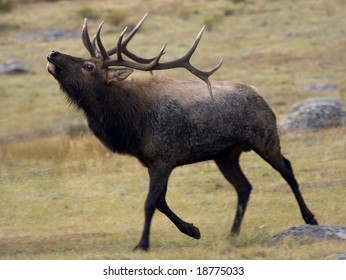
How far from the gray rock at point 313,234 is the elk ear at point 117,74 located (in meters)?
2.74

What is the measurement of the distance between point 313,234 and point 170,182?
19.2 ft

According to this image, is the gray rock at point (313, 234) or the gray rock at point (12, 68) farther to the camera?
the gray rock at point (12, 68)

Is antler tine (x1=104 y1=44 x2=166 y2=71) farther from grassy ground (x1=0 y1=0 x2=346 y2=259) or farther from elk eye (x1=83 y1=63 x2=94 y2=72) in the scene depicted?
grassy ground (x1=0 y1=0 x2=346 y2=259)

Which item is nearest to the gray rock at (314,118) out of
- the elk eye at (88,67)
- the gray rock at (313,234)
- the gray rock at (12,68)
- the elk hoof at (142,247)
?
the elk eye at (88,67)

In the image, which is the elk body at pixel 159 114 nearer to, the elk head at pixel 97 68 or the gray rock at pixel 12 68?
the elk head at pixel 97 68

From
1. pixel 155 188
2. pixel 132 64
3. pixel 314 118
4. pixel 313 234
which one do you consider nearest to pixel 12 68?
pixel 314 118

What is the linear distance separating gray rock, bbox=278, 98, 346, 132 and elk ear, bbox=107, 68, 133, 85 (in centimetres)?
890

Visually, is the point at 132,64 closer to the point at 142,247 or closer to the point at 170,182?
the point at 142,247

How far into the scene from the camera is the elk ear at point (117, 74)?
11.6 m

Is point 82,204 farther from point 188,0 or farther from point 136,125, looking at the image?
point 188,0

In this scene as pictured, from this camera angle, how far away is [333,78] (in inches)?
1099

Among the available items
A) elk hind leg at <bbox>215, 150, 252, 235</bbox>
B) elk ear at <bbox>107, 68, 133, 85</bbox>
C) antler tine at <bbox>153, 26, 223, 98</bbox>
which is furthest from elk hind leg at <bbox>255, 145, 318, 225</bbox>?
elk ear at <bbox>107, 68, 133, 85</bbox>

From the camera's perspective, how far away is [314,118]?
20.1 metres
